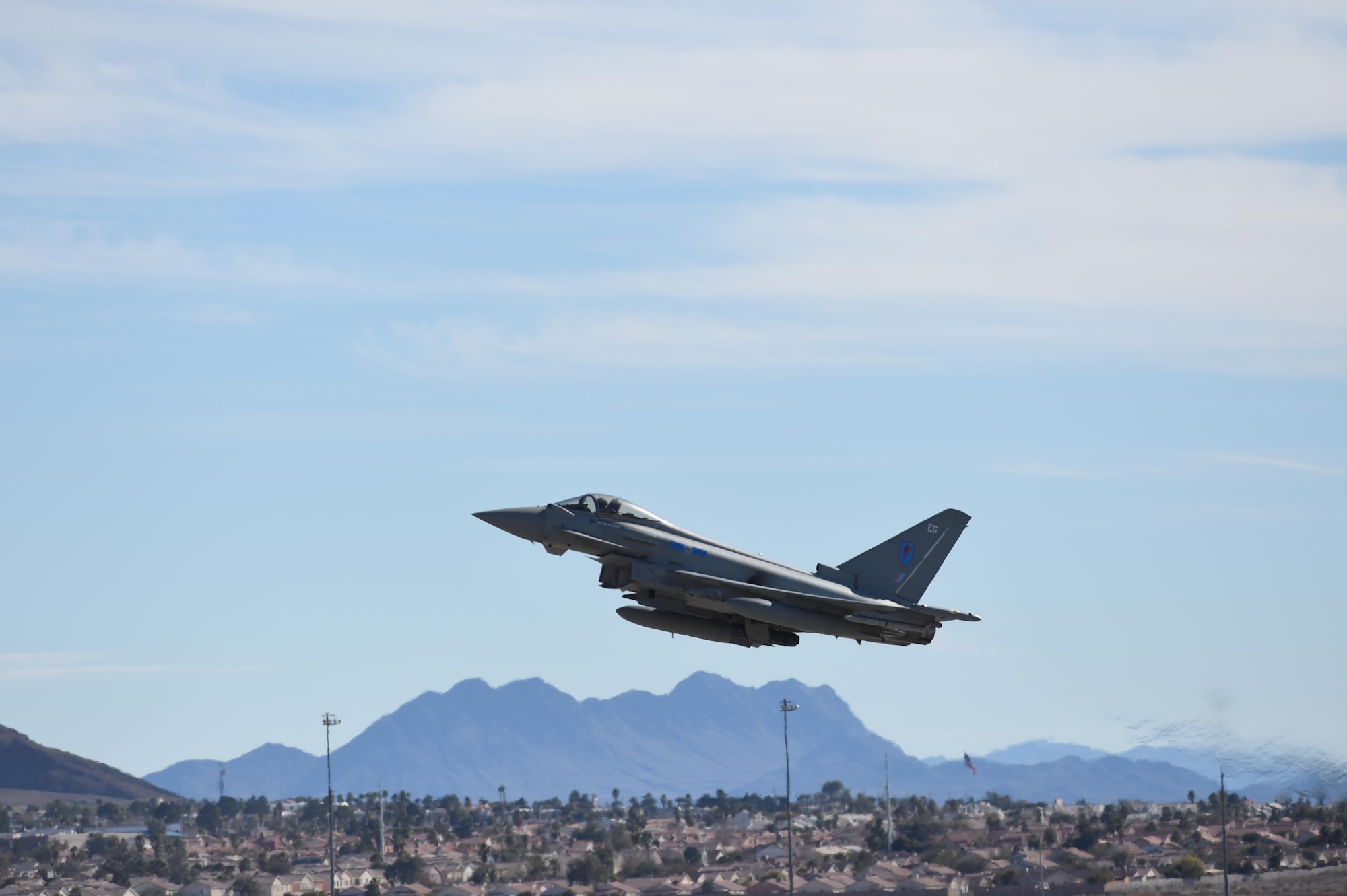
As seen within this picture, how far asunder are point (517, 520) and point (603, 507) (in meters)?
3.14

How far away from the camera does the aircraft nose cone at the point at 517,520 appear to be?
58781mm

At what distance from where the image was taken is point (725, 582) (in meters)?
57.9

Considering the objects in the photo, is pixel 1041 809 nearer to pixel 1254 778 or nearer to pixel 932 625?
→ pixel 1254 778

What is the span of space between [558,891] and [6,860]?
60.7m

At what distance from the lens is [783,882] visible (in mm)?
144375

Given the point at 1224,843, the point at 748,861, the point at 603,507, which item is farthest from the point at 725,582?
the point at 748,861

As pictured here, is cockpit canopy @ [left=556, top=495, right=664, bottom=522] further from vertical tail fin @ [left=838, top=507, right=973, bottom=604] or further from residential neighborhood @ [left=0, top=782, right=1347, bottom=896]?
residential neighborhood @ [left=0, top=782, right=1347, bottom=896]

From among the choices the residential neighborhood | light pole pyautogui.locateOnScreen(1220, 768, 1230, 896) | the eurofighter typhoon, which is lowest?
the residential neighborhood

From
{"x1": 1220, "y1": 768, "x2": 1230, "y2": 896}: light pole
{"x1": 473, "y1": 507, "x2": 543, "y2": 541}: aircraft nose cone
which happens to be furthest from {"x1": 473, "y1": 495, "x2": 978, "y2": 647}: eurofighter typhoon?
{"x1": 1220, "y1": 768, "x2": 1230, "y2": 896}: light pole

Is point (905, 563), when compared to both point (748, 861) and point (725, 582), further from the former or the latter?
point (748, 861)

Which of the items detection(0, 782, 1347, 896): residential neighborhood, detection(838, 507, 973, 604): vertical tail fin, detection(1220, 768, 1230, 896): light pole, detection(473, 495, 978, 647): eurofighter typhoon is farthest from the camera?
detection(0, 782, 1347, 896): residential neighborhood

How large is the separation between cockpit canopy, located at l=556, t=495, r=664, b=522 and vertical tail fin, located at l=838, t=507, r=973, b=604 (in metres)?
7.83

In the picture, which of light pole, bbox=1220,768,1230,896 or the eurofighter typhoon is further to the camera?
light pole, bbox=1220,768,1230,896

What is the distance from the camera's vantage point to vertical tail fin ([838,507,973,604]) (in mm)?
61188
